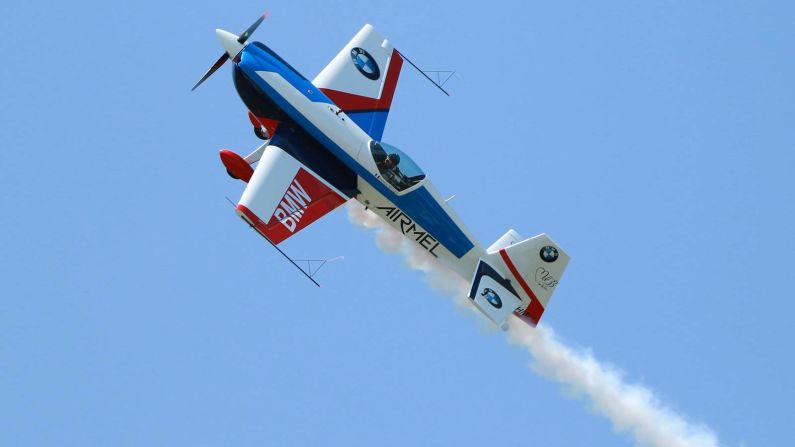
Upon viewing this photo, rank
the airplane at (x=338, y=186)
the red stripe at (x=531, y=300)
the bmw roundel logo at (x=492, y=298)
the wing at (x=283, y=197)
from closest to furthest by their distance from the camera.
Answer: the wing at (x=283, y=197) < the airplane at (x=338, y=186) < the bmw roundel logo at (x=492, y=298) < the red stripe at (x=531, y=300)

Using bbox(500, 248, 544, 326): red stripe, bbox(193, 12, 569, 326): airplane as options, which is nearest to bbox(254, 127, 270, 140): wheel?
bbox(193, 12, 569, 326): airplane

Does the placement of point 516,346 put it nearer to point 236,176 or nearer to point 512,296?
point 512,296

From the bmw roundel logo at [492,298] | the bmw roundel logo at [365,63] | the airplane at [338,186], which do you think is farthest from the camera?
the bmw roundel logo at [365,63]

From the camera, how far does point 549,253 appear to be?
38.3 metres

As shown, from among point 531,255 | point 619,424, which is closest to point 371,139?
point 531,255

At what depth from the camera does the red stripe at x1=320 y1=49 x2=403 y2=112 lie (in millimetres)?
39781

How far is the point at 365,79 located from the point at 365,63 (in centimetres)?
45

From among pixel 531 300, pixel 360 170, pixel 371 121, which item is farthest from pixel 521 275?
pixel 371 121

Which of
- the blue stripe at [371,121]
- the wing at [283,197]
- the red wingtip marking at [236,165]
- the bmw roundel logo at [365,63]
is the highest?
the bmw roundel logo at [365,63]

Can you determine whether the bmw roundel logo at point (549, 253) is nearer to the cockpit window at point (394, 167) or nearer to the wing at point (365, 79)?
the cockpit window at point (394, 167)

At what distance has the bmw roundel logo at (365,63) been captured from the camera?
133 ft

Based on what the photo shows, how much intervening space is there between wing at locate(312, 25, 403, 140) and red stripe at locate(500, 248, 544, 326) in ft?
13.6

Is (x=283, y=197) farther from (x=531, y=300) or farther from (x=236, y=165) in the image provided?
(x=531, y=300)

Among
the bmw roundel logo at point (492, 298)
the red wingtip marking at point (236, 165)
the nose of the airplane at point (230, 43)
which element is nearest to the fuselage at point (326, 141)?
the nose of the airplane at point (230, 43)
